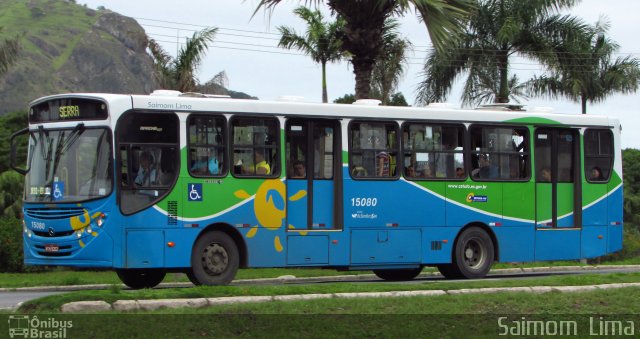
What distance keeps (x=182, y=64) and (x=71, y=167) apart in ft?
50.6

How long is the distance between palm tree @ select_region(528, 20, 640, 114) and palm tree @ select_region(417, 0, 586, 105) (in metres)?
0.98

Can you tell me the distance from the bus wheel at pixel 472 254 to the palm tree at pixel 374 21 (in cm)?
389

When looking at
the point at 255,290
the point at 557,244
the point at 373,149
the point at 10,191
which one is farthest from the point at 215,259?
the point at 10,191

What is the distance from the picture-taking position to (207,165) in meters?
19.0

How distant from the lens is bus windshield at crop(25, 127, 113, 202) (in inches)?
707

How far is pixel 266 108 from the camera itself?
19.7 metres

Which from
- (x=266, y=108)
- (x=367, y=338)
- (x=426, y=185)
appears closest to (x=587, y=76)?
(x=426, y=185)

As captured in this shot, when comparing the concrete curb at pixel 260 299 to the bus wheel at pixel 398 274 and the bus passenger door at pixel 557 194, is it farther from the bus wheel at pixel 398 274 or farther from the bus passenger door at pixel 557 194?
the bus wheel at pixel 398 274

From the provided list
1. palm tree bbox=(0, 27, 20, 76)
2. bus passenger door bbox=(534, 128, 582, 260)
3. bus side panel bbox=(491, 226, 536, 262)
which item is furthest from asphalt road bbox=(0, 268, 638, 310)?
palm tree bbox=(0, 27, 20, 76)

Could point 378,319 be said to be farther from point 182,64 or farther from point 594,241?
point 182,64

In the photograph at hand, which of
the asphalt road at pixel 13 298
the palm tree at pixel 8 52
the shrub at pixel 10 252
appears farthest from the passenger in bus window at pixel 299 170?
the palm tree at pixel 8 52

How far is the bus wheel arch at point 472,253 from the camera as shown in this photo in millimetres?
22188

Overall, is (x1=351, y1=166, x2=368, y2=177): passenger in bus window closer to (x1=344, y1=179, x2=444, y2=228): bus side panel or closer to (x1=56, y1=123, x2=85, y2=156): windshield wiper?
(x1=344, y1=179, x2=444, y2=228): bus side panel

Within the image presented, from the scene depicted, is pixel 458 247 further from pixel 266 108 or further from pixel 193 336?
pixel 193 336
